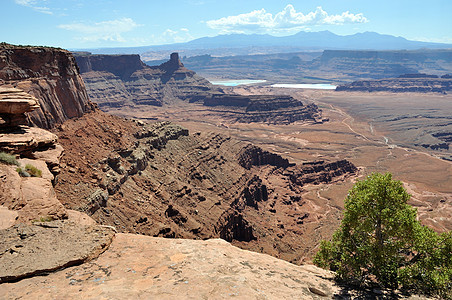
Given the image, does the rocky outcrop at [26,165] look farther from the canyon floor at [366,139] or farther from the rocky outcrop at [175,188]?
the canyon floor at [366,139]

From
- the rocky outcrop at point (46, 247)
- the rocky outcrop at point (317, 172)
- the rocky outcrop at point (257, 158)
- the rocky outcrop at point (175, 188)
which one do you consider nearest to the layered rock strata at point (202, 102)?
the rocky outcrop at point (317, 172)

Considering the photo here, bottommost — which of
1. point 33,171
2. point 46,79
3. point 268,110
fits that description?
point 268,110

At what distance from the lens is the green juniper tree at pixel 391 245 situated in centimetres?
1530

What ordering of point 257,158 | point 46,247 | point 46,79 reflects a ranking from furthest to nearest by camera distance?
point 257,158, point 46,79, point 46,247

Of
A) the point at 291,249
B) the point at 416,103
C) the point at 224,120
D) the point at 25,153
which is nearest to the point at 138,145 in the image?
the point at 25,153

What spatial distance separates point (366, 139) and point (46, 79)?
125 metres

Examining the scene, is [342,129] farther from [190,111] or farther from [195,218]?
[195,218]

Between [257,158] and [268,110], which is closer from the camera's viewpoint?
[257,158]

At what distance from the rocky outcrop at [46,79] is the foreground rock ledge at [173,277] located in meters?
26.9

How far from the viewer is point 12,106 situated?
2177 centimetres

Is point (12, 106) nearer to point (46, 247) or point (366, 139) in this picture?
point (46, 247)

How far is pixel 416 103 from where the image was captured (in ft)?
637

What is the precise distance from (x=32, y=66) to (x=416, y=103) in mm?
218780

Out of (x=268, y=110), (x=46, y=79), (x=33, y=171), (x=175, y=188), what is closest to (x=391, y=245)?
(x=33, y=171)
